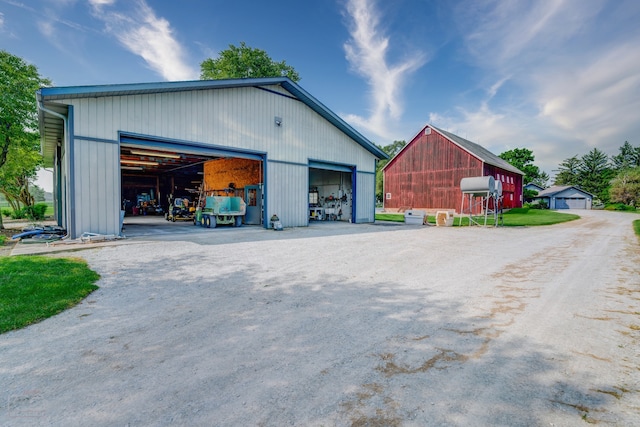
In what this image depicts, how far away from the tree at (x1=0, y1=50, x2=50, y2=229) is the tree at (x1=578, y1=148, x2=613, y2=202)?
271ft

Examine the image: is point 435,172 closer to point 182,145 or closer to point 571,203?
point 182,145

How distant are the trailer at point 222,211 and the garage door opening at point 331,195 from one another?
5.54 metres

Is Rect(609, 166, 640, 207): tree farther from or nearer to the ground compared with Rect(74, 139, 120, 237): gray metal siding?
farther from the ground

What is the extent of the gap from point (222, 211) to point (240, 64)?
2438 cm

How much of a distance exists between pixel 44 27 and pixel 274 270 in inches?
496

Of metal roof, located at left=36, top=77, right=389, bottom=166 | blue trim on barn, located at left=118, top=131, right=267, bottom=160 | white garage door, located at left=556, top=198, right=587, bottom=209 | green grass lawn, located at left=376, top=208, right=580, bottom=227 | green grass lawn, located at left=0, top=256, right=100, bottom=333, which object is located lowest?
green grass lawn, located at left=0, top=256, right=100, bottom=333

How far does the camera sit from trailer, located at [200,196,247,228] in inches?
546

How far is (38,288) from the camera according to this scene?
436cm

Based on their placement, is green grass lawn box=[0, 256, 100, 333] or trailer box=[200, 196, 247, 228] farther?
trailer box=[200, 196, 247, 228]

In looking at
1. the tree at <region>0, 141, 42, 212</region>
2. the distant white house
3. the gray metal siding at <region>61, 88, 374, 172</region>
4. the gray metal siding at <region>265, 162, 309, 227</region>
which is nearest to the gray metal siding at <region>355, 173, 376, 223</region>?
the gray metal siding at <region>61, 88, 374, 172</region>

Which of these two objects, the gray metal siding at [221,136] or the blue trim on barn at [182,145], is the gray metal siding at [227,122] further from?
the blue trim on barn at [182,145]

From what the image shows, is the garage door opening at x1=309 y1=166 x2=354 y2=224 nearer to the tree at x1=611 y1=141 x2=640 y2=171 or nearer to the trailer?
the trailer

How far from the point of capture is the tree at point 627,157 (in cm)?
6850

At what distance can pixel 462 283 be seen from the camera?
16.6 feet
